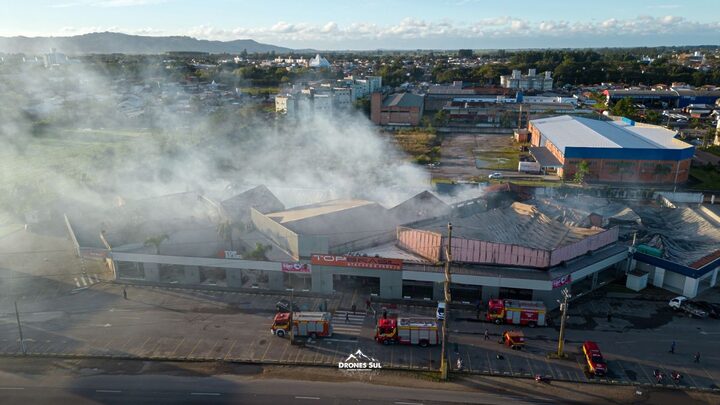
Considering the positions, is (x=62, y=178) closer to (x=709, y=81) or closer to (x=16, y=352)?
(x=16, y=352)

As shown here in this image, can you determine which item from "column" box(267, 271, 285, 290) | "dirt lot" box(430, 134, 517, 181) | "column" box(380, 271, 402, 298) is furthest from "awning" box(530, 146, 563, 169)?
"column" box(267, 271, 285, 290)

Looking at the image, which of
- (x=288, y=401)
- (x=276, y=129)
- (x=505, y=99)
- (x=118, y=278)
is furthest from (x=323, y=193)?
(x=505, y=99)

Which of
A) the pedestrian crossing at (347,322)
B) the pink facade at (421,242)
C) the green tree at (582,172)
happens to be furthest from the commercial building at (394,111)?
Answer: the pedestrian crossing at (347,322)

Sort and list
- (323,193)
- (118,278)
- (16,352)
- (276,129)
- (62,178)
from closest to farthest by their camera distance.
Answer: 1. (16,352)
2. (118,278)
3. (323,193)
4. (62,178)
5. (276,129)

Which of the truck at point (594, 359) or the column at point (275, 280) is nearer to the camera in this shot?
the truck at point (594, 359)

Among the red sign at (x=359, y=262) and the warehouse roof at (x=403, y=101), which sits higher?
the warehouse roof at (x=403, y=101)

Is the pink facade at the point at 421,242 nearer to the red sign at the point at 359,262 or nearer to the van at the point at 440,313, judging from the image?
the red sign at the point at 359,262
